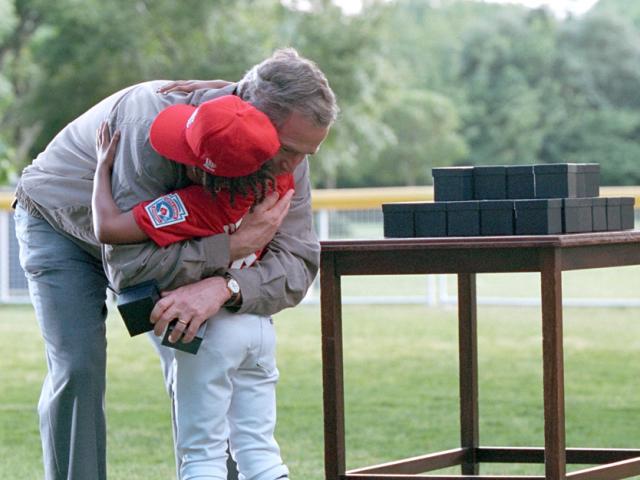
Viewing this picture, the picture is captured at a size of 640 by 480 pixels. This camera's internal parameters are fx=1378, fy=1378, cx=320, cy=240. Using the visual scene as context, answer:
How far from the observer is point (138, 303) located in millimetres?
3631

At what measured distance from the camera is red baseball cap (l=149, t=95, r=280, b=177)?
330cm

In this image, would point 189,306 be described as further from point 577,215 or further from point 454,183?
point 577,215

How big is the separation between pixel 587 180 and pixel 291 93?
1.45 metres

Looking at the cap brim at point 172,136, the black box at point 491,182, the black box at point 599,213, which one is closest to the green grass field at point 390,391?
the black box at point 491,182

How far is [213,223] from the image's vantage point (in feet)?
11.9

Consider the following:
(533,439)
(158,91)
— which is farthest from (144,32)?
(158,91)

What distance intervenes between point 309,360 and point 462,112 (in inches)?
2371

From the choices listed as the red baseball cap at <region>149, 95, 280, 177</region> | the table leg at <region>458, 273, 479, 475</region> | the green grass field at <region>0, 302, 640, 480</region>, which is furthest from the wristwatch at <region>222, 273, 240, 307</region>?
the green grass field at <region>0, 302, 640, 480</region>

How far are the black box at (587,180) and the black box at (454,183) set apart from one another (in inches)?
13.7

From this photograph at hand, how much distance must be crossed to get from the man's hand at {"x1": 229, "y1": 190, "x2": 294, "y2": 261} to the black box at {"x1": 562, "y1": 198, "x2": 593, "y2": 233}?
98 cm

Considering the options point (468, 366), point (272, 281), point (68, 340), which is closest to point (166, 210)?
point (272, 281)

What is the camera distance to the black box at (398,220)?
4445 millimetres

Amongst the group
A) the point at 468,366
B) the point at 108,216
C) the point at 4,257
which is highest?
the point at 4,257

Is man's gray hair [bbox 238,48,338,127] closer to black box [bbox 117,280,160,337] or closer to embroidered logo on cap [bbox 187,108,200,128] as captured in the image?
embroidered logo on cap [bbox 187,108,200,128]
